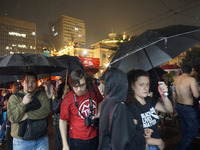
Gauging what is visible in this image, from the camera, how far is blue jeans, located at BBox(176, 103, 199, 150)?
3839mm

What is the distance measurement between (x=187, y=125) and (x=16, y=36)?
119m

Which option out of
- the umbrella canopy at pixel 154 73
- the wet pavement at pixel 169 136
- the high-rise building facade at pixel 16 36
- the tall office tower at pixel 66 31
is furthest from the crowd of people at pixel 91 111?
the high-rise building facade at pixel 16 36

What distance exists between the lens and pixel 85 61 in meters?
8.33

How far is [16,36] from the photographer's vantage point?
102 meters

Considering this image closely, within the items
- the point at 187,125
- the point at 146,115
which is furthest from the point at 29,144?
the point at 187,125

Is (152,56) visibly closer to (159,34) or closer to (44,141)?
(159,34)

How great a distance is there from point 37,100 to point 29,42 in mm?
119141

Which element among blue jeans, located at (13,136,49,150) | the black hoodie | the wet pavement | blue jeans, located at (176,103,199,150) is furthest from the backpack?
blue jeans, located at (176,103,199,150)

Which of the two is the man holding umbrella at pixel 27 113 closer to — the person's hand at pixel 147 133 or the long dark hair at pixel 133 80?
the long dark hair at pixel 133 80

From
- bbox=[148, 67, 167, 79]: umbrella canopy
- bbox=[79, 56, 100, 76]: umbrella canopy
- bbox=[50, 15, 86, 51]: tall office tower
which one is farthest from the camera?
bbox=[50, 15, 86, 51]: tall office tower

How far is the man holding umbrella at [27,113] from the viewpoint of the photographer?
2484mm

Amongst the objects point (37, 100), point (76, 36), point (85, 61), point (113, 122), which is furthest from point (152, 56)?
point (76, 36)

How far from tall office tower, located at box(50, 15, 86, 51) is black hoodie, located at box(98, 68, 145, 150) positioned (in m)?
113

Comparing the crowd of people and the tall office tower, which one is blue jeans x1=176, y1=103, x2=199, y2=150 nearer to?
the crowd of people
